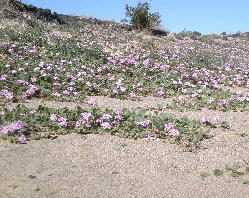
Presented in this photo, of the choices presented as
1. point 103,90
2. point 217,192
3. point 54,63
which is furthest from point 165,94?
point 217,192

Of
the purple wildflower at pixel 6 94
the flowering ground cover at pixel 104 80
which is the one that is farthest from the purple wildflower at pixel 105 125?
the purple wildflower at pixel 6 94

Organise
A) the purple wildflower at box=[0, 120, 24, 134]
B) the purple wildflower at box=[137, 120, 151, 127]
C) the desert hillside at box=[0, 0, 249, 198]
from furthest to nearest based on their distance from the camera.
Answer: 1. the purple wildflower at box=[137, 120, 151, 127]
2. the purple wildflower at box=[0, 120, 24, 134]
3. the desert hillside at box=[0, 0, 249, 198]

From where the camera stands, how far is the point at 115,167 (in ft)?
25.4

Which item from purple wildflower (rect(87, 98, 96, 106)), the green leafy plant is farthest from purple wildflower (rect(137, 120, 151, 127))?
the green leafy plant

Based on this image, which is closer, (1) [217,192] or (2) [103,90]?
(1) [217,192]

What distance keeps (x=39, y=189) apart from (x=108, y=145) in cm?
241

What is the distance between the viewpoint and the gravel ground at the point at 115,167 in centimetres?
674

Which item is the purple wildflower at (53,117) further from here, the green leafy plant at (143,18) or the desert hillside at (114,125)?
the green leafy plant at (143,18)

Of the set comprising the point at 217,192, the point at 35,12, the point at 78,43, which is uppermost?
the point at 35,12

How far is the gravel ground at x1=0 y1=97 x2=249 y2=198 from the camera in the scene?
674 cm

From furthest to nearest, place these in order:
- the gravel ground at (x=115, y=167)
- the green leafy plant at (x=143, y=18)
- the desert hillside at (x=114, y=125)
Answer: the green leafy plant at (x=143, y=18), the desert hillside at (x=114, y=125), the gravel ground at (x=115, y=167)

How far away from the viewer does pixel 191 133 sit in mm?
9586

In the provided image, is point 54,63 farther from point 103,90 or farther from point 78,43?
point 78,43

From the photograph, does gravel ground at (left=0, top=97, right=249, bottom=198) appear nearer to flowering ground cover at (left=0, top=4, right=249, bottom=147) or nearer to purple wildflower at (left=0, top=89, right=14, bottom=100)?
flowering ground cover at (left=0, top=4, right=249, bottom=147)
